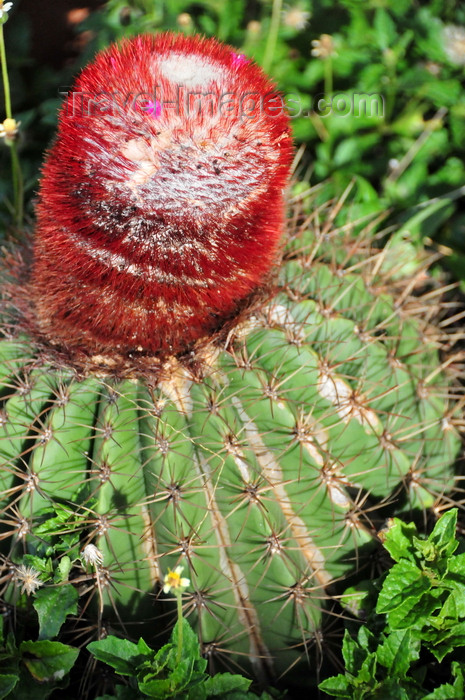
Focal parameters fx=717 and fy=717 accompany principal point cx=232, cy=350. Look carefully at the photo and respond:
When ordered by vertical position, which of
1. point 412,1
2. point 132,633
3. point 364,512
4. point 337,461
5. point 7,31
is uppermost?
point 412,1

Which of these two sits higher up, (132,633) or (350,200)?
(350,200)

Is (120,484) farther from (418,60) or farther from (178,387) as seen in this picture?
(418,60)

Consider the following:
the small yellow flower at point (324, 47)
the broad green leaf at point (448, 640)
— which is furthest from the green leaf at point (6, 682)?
the small yellow flower at point (324, 47)

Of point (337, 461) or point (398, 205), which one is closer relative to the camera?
point (337, 461)

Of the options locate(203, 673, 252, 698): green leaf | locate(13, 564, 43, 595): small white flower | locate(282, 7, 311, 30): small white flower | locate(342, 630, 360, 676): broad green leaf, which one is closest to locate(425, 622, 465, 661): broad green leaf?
locate(342, 630, 360, 676): broad green leaf

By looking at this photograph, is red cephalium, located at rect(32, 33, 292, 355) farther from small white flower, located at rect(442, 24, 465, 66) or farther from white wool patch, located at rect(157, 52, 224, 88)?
small white flower, located at rect(442, 24, 465, 66)

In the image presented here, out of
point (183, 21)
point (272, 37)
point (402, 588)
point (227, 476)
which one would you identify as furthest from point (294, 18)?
point (402, 588)

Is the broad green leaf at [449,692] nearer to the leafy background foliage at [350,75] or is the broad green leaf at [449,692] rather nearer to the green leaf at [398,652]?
→ the green leaf at [398,652]

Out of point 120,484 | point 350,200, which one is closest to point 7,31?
point 350,200
